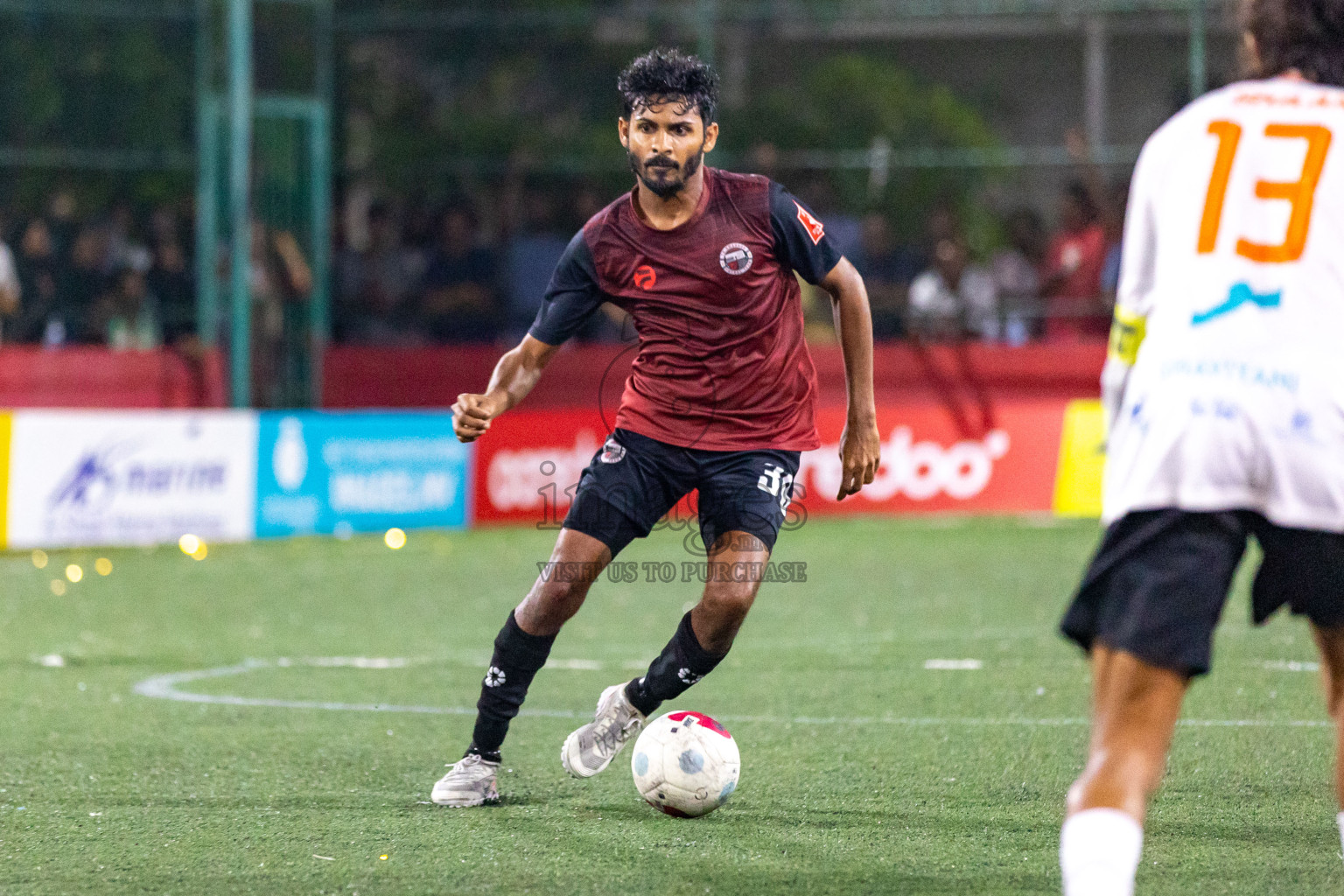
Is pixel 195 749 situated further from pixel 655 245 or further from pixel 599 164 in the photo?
pixel 599 164

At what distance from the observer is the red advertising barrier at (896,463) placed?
1505 centimetres

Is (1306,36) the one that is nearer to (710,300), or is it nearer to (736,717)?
(710,300)

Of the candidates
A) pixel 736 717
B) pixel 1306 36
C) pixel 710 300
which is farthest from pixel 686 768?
pixel 1306 36

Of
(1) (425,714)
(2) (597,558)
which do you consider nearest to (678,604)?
(1) (425,714)

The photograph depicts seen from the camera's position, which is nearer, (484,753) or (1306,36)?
(1306,36)

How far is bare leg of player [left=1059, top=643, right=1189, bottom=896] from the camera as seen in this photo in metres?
3.17

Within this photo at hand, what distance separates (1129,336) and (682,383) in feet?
7.11

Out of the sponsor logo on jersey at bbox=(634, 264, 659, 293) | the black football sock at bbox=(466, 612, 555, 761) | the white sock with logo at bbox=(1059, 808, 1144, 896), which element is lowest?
the black football sock at bbox=(466, 612, 555, 761)

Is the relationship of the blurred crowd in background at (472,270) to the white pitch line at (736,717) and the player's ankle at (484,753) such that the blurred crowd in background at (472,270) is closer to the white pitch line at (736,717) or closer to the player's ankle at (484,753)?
the white pitch line at (736,717)

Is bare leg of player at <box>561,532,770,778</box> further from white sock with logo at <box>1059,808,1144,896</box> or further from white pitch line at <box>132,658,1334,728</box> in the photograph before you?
white sock with logo at <box>1059,808,1144,896</box>

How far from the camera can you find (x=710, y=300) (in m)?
5.37

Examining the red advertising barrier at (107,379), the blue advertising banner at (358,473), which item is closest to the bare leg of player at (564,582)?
the blue advertising banner at (358,473)

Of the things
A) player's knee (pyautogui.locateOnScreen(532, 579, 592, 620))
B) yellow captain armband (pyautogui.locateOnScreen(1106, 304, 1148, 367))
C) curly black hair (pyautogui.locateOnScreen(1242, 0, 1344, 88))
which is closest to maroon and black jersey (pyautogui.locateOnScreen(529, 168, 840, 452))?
player's knee (pyautogui.locateOnScreen(532, 579, 592, 620))

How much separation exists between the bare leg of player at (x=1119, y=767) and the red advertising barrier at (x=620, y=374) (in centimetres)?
1308
